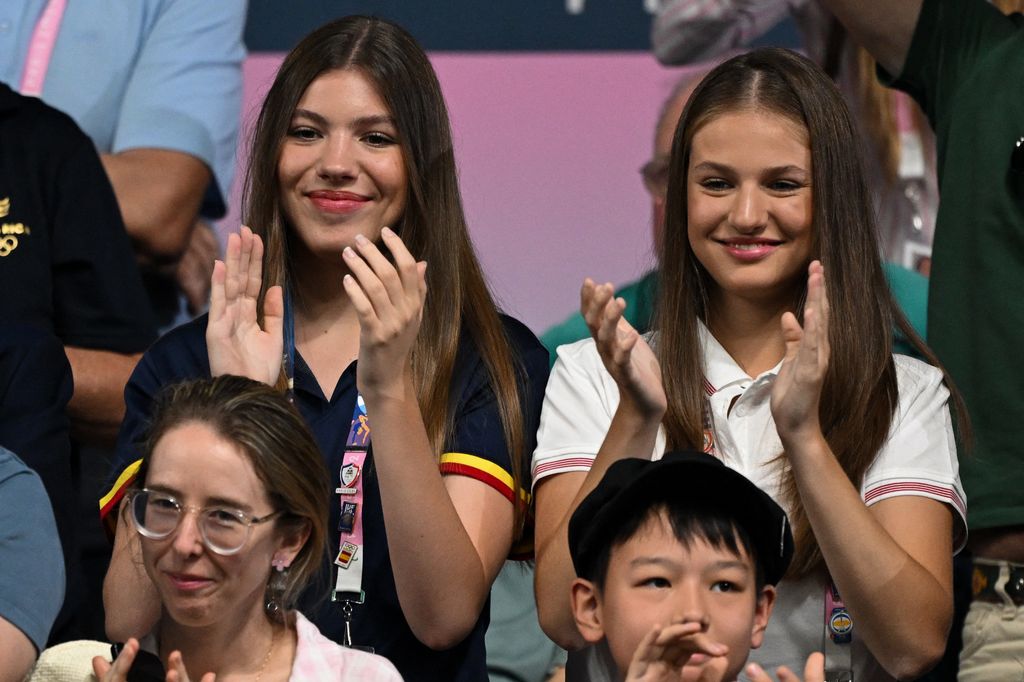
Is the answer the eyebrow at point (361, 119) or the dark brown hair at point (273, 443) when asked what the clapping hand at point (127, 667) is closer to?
the dark brown hair at point (273, 443)

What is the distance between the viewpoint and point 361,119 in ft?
9.19

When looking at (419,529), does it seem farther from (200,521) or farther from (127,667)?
(127,667)

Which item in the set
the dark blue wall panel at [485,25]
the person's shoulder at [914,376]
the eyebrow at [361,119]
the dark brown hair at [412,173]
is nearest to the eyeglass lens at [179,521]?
the dark brown hair at [412,173]

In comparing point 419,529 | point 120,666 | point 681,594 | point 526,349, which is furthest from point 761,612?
point 120,666

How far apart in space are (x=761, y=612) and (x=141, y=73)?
2236 mm

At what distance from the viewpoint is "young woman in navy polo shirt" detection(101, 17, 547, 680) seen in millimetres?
2463

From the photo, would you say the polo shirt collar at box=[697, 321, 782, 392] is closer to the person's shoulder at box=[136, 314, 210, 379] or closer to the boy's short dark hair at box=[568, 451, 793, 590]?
the boy's short dark hair at box=[568, 451, 793, 590]

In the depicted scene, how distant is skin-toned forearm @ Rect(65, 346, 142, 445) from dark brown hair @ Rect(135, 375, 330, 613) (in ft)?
2.79

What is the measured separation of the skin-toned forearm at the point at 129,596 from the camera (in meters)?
2.49

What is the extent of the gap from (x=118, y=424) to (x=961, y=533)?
5.21ft

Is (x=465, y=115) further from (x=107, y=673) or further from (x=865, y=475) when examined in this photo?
(x=107, y=673)

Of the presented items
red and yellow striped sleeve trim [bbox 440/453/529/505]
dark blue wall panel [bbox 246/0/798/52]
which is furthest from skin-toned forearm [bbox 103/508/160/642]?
dark blue wall panel [bbox 246/0/798/52]

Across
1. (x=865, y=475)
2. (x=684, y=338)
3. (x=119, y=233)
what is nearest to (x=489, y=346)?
(x=684, y=338)

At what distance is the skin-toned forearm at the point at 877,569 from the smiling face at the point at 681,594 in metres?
0.17
